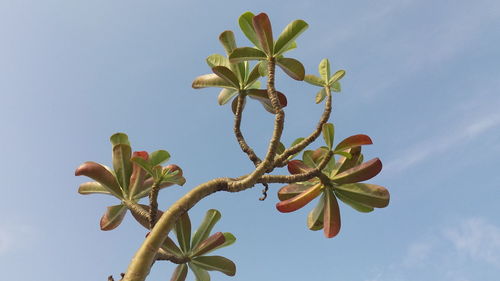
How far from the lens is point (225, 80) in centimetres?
390

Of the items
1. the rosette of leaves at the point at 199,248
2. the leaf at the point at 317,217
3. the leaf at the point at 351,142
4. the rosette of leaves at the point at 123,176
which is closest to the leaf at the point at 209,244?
the rosette of leaves at the point at 199,248

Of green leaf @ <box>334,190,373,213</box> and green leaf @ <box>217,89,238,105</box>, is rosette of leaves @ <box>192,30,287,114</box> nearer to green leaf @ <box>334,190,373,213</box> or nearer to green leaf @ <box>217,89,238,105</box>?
green leaf @ <box>217,89,238,105</box>

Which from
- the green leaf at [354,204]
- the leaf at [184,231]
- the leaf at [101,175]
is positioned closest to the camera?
the leaf at [101,175]

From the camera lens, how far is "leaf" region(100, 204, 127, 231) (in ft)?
A: 12.0

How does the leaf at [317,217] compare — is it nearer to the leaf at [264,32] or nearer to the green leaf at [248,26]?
the leaf at [264,32]

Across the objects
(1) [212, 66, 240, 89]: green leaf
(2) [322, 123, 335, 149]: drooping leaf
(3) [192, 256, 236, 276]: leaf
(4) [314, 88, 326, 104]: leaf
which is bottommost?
(3) [192, 256, 236, 276]: leaf

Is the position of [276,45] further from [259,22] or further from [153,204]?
Result: [153,204]

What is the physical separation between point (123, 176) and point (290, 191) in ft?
4.79

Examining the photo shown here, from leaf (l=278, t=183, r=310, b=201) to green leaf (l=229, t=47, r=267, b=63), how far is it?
1.18 meters

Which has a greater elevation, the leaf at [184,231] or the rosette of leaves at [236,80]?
the rosette of leaves at [236,80]

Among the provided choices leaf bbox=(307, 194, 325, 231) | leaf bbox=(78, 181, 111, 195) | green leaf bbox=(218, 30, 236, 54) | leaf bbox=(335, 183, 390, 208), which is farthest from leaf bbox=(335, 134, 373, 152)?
leaf bbox=(78, 181, 111, 195)

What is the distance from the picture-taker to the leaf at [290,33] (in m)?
3.60

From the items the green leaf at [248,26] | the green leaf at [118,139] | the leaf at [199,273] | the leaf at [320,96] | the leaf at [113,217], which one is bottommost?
the leaf at [199,273]

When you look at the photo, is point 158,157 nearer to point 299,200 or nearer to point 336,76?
point 299,200
